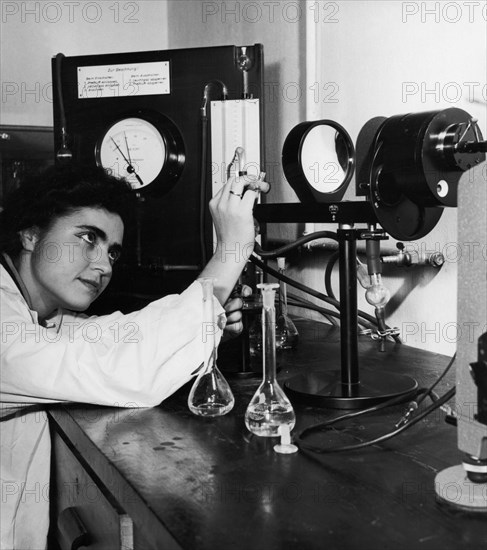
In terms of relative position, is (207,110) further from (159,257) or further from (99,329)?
(99,329)

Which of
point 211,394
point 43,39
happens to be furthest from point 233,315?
point 43,39

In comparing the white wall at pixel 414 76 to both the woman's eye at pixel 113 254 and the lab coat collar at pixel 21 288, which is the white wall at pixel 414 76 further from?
the lab coat collar at pixel 21 288

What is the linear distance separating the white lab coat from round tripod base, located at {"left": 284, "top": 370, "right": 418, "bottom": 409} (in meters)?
0.20

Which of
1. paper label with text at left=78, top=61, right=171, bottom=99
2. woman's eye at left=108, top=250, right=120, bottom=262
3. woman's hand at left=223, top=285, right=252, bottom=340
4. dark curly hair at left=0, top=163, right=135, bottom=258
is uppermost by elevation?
paper label with text at left=78, top=61, right=171, bottom=99

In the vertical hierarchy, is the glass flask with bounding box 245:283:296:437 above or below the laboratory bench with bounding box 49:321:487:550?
above

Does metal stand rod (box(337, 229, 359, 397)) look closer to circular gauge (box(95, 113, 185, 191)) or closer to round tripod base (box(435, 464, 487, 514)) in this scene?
round tripod base (box(435, 464, 487, 514))

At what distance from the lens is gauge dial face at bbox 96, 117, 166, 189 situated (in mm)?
1774

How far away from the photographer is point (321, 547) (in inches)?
25.4

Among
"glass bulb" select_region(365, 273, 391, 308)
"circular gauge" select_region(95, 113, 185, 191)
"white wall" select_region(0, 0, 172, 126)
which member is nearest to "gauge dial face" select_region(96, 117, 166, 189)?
"circular gauge" select_region(95, 113, 185, 191)

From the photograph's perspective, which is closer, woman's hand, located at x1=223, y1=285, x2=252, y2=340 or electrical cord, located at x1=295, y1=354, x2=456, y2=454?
electrical cord, located at x1=295, y1=354, x2=456, y2=454

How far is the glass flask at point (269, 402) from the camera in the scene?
0.99 metres

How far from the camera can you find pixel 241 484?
81 cm

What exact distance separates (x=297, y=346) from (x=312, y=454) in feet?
2.52

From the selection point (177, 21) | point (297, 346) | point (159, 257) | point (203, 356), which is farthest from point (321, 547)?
point (177, 21)
